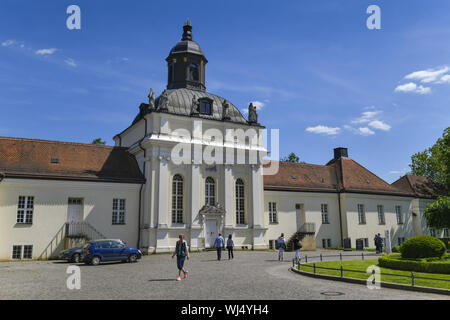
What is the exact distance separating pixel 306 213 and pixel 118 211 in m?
18.6

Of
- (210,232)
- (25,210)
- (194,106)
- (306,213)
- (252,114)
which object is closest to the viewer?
(25,210)

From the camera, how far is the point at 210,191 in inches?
1289

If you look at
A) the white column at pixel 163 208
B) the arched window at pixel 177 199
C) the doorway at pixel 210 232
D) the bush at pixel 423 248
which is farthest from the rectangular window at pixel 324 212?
the bush at pixel 423 248

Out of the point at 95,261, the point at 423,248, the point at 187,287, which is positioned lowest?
the point at 187,287

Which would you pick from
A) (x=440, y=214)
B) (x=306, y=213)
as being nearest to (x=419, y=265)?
(x=440, y=214)

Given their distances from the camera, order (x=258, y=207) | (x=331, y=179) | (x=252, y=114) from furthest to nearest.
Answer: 1. (x=331, y=179)
2. (x=252, y=114)
3. (x=258, y=207)

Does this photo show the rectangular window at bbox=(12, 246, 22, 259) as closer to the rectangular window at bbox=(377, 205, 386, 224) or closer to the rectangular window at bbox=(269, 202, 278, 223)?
the rectangular window at bbox=(269, 202, 278, 223)

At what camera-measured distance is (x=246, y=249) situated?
107 feet

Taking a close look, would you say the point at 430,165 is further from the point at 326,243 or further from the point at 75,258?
the point at 75,258

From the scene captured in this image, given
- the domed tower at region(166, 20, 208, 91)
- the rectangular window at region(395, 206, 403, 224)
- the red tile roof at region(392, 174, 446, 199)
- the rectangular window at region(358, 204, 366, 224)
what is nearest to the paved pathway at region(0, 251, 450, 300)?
the domed tower at region(166, 20, 208, 91)

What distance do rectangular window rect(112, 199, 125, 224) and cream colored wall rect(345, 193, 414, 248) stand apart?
22.7 metres

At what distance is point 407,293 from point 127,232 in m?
22.0

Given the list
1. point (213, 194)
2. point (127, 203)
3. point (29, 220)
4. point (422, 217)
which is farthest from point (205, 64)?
point (422, 217)

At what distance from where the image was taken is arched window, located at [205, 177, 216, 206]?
32.5 metres
